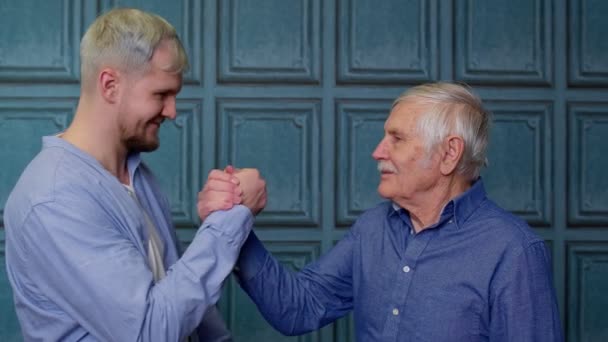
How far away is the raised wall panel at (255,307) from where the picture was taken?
166 inches

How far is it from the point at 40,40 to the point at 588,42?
7.75ft

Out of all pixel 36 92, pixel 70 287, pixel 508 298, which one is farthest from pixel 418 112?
pixel 36 92

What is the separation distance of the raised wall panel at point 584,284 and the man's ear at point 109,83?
8.63ft

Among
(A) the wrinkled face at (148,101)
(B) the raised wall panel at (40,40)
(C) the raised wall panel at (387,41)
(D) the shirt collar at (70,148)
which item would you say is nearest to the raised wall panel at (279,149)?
(C) the raised wall panel at (387,41)

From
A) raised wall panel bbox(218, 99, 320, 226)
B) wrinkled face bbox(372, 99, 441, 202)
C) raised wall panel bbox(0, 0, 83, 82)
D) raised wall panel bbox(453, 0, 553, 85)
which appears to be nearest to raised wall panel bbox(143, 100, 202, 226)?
raised wall panel bbox(218, 99, 320, 226)

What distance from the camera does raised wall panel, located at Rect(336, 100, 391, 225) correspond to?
426cm

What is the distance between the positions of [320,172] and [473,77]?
782 millimetres

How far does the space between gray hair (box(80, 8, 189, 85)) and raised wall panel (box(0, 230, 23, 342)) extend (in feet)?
6.61

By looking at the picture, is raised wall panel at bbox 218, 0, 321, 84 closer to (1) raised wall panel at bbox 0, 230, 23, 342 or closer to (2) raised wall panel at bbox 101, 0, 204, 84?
(2) raised wall panel at bbox 101, 0, 204, 84

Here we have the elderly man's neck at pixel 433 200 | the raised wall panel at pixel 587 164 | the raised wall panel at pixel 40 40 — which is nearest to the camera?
the elderly man's neck at pixel 433 200

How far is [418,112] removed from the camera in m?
2.72

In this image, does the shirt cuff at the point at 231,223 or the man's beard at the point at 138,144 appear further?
the man's beard at the point at 138,144

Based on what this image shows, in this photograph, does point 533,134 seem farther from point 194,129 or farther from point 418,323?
point 418,323

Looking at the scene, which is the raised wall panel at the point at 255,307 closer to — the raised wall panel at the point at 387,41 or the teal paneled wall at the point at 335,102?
the teal paneled wall at the point at 335,102
